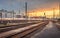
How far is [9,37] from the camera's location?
16.8m

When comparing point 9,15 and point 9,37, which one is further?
point 9,15

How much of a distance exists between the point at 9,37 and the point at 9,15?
11231 centimetres

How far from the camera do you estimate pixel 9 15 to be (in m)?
128
